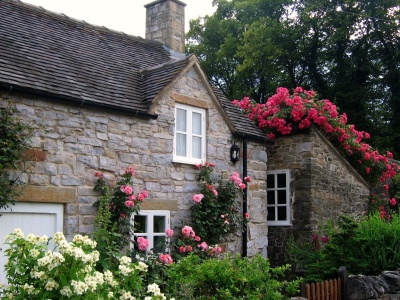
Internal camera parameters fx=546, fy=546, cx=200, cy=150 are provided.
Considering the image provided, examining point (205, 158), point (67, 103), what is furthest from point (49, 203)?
point (205, 158)

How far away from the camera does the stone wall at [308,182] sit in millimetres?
13312

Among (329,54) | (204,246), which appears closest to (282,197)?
(204,246)

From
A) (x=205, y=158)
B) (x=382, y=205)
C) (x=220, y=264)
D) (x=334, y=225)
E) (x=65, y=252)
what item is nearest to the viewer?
(x=65, y=252)

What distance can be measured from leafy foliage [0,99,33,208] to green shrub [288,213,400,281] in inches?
202

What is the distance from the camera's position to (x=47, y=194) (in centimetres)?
877

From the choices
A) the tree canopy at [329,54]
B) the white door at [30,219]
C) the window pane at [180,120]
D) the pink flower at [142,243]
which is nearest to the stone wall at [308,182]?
the window pane at [180,120]

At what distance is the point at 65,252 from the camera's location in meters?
4.26

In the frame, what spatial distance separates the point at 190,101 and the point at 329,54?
56.1ft

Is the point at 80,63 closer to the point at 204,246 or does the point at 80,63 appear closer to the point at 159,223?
the point at 159,223

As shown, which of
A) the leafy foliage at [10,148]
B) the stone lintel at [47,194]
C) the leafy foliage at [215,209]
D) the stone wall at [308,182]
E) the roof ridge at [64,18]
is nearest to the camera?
the leafy foliage at [10,148]

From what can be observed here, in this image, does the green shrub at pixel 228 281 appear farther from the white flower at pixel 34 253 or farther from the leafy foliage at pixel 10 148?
the leafy foliage at pixel 10 148

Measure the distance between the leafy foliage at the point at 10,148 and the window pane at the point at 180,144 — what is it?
11.1 ft

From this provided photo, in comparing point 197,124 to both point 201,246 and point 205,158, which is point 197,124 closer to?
point 205,158

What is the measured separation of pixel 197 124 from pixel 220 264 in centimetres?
582
